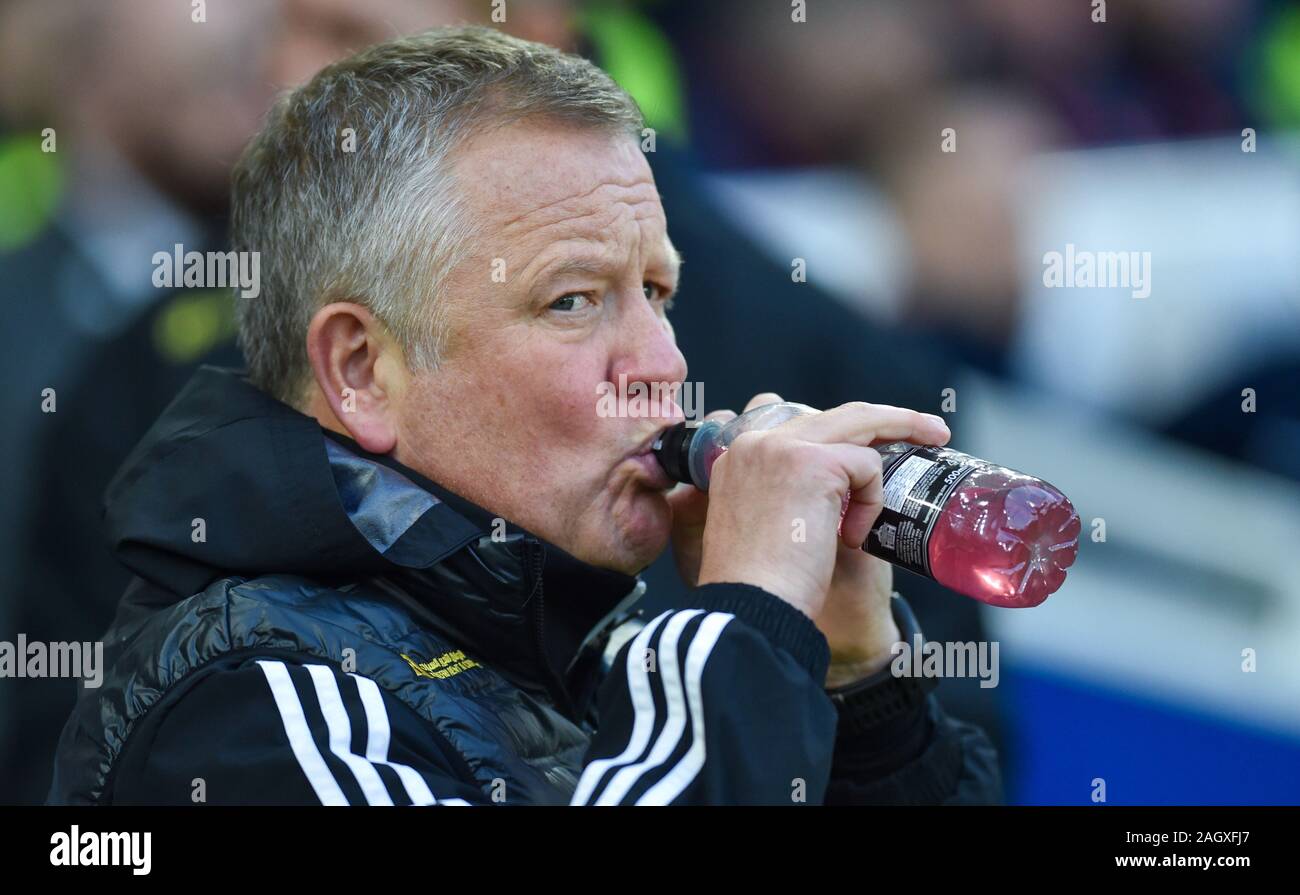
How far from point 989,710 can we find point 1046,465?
1039mm

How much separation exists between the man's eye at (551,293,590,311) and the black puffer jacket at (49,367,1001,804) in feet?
1.09

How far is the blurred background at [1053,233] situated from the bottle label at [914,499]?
6.81 ft

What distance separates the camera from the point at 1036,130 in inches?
176

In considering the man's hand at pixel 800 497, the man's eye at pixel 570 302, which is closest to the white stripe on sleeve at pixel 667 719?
the man's hand at pixel 800 497

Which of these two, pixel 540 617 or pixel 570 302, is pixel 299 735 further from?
pixel 570 302

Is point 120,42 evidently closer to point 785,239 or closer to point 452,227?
point 785,239

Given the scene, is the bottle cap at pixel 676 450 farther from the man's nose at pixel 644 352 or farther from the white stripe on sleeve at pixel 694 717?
the white stripe on sleeve at pixel 694 717

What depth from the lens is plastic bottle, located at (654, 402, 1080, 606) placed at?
6.51 feet
